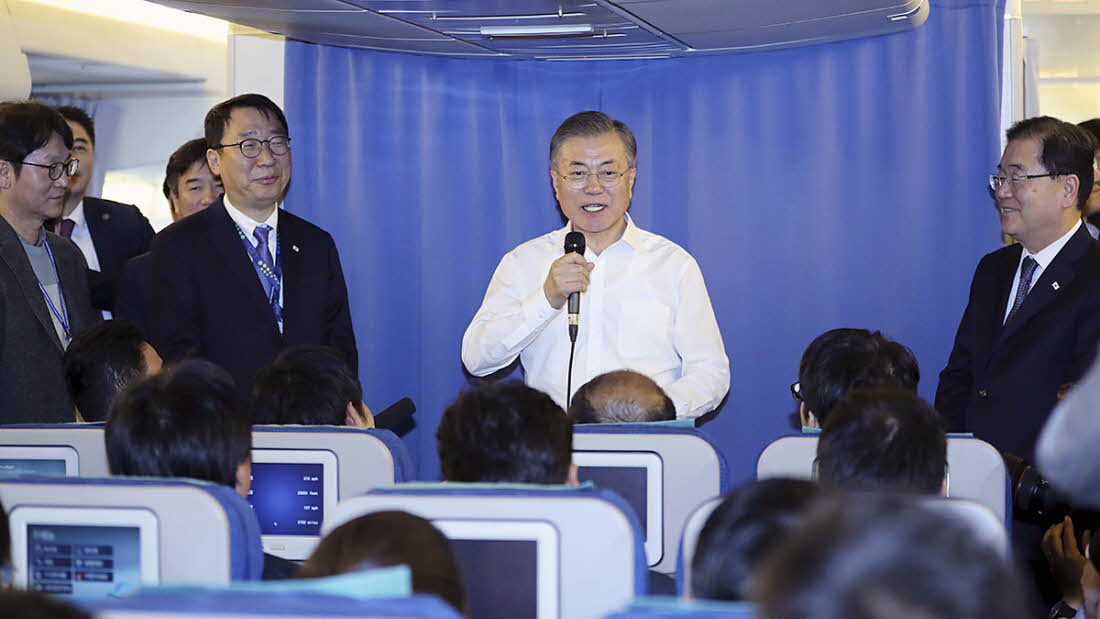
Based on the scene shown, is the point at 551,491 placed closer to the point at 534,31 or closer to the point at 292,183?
the point at 534,31

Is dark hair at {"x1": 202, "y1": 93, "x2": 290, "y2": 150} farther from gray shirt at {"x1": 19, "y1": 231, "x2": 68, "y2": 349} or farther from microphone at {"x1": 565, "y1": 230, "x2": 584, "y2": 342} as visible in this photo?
microphone at {"x1": 565, "y1": 230, "x2": 584, "y2": 342}

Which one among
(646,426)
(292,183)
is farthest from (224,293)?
(646,426)

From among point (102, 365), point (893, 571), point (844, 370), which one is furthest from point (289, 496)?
point (893, 571)

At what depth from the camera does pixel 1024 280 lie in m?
4.16

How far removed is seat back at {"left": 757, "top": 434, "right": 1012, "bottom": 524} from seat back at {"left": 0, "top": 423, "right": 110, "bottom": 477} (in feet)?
4.88

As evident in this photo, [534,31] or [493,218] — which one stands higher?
[534,31]

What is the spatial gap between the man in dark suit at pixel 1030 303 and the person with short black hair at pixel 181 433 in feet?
8.42

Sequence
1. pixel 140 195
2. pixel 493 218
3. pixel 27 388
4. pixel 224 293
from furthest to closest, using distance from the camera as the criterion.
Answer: pixel 140 195 → pixel 493 218 → pixel 224 293 → pixel 27 388

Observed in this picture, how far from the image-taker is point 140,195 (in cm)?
730

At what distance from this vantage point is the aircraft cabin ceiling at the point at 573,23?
415cm

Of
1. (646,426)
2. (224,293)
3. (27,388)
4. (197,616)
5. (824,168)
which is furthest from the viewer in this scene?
(824,168)

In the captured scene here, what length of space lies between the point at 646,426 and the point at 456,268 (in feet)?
9.07

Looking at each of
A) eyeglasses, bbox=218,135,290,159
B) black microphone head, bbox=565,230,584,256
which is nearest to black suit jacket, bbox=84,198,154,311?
eyeglasses, bbox=218,135,290,159

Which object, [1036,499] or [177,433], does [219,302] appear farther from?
[1036,499]
